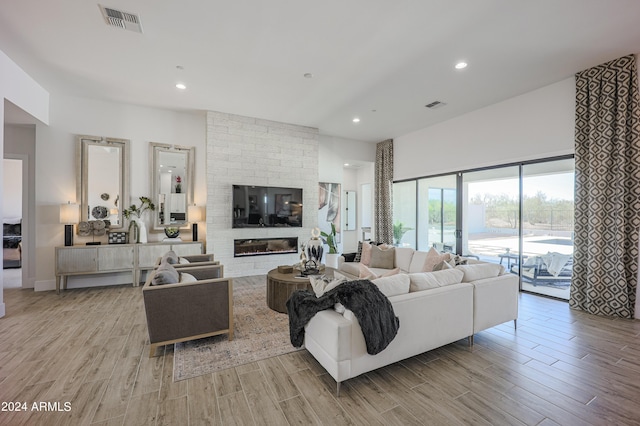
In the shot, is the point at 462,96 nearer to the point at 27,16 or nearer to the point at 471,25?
the point at 471,25

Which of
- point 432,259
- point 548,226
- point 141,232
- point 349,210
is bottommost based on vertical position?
point 432,259

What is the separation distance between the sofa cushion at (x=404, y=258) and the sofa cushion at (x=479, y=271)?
5.02 feet

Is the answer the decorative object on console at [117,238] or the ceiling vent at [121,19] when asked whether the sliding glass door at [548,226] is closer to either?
the ceiling vent at [121,19]

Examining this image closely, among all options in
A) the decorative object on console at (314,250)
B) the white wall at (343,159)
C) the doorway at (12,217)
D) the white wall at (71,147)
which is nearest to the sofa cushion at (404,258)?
the decorative object on console at (314,250)

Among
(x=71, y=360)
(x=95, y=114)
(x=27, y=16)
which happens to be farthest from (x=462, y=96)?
(x=95, y=114)

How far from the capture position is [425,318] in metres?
2.39

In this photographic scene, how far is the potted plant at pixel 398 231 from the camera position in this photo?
7395mm

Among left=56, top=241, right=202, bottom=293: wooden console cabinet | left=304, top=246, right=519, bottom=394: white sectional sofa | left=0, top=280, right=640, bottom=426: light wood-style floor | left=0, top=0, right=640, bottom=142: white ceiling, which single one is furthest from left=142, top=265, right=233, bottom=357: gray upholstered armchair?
left=0, top=0, right=640, bottom=142: white ceiling

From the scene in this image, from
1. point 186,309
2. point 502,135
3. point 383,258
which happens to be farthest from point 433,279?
point 502,135

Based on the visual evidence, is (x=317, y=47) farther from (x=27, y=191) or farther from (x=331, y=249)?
(x=27, y=191)

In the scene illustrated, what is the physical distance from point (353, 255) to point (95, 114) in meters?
5.64

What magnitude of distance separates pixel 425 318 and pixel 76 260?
18.3 ft

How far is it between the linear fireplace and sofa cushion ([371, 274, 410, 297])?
162 inches

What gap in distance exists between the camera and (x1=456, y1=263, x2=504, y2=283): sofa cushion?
9.36ft
